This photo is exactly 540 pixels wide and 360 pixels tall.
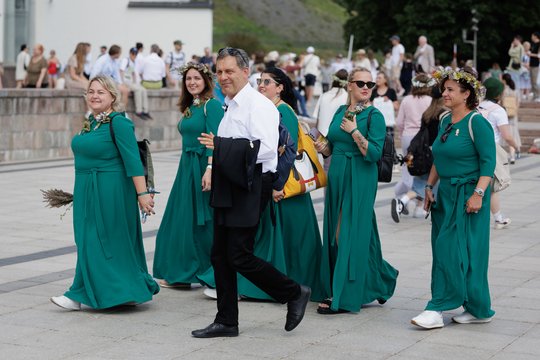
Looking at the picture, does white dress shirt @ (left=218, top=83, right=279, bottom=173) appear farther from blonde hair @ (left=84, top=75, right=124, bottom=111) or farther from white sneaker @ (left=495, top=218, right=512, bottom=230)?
white sneaker @ (left=495, top=218, right=512, bottom=230)

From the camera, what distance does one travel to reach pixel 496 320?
794cm

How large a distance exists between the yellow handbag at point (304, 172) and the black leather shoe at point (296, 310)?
1.04 meters

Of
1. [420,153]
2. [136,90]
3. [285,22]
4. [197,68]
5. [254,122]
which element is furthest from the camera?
[285,22]

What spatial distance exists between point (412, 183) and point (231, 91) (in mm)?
6881

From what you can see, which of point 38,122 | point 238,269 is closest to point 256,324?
point 238,269

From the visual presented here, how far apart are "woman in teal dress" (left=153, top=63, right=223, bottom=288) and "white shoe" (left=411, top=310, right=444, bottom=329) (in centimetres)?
193

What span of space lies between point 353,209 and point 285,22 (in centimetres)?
8266

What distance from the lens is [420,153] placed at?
12852 mm

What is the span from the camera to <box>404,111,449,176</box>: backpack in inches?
497

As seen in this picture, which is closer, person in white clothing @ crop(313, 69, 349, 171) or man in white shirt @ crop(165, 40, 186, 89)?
person in white clothing @ crop(313, 69, 349, 171)

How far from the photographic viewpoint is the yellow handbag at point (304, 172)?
8.28 meters

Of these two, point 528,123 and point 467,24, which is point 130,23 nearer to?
point 528,123

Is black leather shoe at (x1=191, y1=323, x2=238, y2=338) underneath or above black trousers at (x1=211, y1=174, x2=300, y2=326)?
underneath

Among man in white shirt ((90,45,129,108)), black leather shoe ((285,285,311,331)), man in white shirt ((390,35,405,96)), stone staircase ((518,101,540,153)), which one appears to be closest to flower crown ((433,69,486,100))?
black leather shoe ((285,285,311,331))
